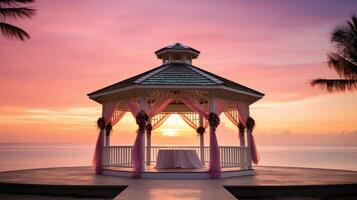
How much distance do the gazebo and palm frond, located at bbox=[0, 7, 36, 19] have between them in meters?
4.24

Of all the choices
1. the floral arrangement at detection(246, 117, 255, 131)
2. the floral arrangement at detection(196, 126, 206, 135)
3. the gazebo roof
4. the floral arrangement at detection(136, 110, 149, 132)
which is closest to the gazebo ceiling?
the gazebo roof

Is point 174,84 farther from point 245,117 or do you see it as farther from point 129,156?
point 245,117

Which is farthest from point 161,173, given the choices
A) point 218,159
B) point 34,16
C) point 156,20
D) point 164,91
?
point 34,16

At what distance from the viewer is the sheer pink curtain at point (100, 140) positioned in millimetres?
16469

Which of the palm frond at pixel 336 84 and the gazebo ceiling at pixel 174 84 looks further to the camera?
the palm frond at pixel 336 84

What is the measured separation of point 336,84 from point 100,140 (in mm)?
13250

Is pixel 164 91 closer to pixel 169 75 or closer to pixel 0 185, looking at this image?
pixel 169 75

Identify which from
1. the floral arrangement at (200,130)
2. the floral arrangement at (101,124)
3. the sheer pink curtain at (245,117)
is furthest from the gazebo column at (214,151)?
the floral arrangement at (101,124)

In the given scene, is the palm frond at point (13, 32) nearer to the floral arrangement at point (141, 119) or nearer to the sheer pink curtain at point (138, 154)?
the floral arrangement at point (141, 119)

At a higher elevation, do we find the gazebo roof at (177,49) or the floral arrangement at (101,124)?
the gazebo roof at (177,49)

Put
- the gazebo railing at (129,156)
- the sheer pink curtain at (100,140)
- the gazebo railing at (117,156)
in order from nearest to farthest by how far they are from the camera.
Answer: the gazebo railing at (129,156) → the gazebo railing at (117,156) → the sheer pink curtain at (100,140)

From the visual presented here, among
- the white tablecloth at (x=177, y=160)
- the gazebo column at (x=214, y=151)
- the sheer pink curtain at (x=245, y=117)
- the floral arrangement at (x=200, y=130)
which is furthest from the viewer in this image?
the floral arrangement at (x=200, y=130)

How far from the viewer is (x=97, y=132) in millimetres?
17297

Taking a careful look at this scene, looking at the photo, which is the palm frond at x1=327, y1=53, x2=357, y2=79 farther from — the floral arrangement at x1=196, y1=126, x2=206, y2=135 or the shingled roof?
the floral arrangement at x1=196, y1=126, x2=206, y2=135
